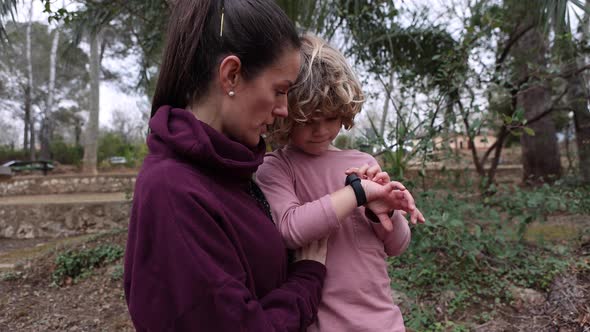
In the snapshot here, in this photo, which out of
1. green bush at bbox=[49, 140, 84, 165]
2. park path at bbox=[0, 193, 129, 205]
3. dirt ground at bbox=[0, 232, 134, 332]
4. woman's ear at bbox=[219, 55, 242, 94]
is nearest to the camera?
woman's ear at bbox=[219, 55, 242, 94]

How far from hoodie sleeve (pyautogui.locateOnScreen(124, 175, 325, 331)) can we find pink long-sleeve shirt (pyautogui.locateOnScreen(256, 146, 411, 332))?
0.24 meters

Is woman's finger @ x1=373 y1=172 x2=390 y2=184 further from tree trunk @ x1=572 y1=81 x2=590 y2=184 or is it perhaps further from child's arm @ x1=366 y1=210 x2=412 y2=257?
tree trunk @ x1=572 y1=81 x2=590 y2=184

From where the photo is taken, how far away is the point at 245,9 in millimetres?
753

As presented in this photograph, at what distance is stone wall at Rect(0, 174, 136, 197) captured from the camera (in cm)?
909

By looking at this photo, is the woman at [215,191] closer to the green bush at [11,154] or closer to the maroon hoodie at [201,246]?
the maroon hoodie at [201,246]

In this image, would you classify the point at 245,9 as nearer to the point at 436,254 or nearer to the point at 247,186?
the point at 247,186

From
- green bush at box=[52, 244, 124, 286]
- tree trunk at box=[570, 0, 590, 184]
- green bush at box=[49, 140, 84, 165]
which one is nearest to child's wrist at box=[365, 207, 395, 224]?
green bush at box=[52, 244, 124, 286]

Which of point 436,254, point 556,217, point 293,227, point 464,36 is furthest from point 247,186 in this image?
point 556,217

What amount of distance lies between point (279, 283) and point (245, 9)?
20.2 inches

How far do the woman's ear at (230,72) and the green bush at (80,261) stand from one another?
3.77 meters

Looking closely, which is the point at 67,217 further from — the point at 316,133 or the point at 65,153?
the point at 65,153

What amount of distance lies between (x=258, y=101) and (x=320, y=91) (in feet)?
0.69

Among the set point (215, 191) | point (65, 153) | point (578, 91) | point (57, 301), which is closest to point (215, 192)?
point (215, 191)

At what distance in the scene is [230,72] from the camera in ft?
2.43
